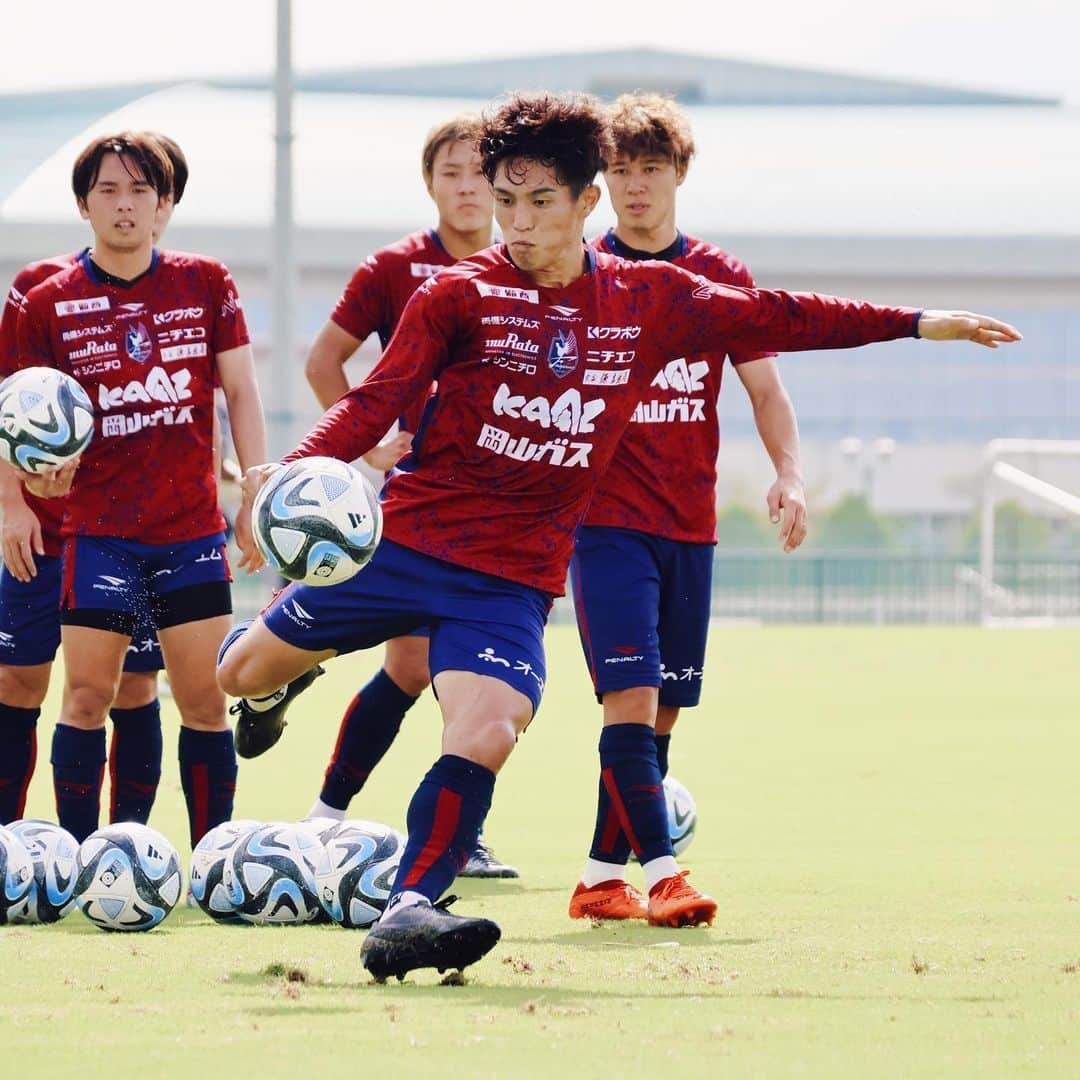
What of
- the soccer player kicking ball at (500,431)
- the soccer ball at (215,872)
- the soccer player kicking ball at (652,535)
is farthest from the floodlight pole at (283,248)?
the soccer player kicking ball at (500,431)

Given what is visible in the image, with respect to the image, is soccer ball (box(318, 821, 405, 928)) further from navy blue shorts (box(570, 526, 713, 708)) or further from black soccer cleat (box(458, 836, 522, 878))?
black soccer cleat (box(458, 836, 522, 878))

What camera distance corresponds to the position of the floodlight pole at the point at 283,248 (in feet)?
76.3

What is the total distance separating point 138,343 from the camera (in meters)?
6.76

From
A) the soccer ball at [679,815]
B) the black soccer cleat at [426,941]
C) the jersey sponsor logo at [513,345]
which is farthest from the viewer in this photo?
the soccer ball at [679,815]

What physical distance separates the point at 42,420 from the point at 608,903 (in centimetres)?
219

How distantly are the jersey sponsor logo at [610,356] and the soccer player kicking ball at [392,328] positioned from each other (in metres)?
1.45

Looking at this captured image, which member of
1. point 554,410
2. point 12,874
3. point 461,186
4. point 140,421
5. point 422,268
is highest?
point 461,186

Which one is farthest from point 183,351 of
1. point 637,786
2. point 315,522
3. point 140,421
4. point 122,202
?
point 637,786

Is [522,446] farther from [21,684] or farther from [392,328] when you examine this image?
[21,684]

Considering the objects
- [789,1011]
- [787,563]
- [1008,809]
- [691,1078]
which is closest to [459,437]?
[789,1011]

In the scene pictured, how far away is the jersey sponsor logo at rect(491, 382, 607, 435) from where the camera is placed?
5.54 metres

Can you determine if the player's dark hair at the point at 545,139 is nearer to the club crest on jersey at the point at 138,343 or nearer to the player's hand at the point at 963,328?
the player's hand at the point at 963,328

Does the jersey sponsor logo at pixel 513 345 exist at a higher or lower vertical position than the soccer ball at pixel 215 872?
higher

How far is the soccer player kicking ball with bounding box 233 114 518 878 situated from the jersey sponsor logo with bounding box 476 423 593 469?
144cm
